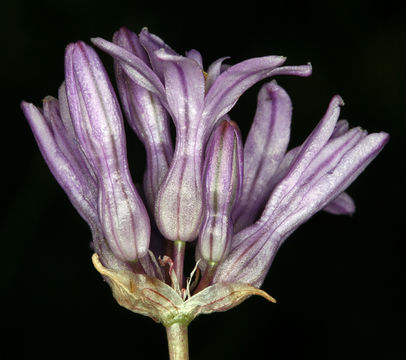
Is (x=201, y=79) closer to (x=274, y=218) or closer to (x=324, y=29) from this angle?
(x=274, y=218)

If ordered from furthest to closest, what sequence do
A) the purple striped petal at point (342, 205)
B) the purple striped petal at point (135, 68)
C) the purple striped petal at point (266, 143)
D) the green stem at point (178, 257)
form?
the purple striped petal at point (342, 205) < the purple striped petal at point (266, 143) < the green stem at point (178, 257) < the purple striped petal at point (135, 68)

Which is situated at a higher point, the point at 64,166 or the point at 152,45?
the point at 152,45

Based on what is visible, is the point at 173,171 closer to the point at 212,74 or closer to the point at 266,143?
the point at 212,74

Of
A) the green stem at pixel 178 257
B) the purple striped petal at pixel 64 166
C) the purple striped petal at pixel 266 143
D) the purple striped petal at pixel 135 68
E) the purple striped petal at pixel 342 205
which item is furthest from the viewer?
the purple striped petal at pixel 342 205

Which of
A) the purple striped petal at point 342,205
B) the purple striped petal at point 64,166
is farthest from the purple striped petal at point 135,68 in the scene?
the purple striped petal at point 342,205

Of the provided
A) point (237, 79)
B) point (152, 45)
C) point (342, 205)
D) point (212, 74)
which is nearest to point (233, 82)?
point (237, 79)

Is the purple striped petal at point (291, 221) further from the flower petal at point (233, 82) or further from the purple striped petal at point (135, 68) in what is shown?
the purple striped petal at point (135, 68)

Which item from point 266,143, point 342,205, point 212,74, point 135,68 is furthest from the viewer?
point 342,205

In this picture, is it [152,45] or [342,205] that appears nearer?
[152,45]
